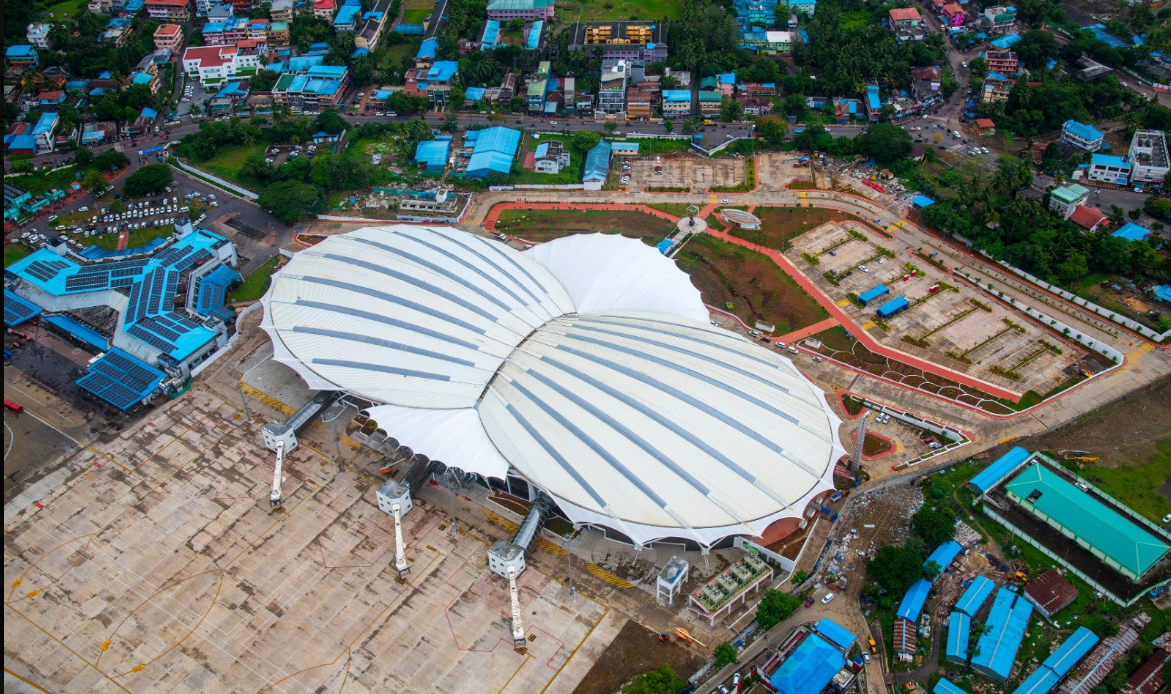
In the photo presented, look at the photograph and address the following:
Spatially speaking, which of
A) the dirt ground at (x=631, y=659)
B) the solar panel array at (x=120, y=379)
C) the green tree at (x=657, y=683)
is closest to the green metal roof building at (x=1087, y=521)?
the dirt ground at (x=631, y=659)

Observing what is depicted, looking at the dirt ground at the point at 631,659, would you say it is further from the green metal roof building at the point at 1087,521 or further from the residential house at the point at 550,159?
the residential house at the point at 550,159

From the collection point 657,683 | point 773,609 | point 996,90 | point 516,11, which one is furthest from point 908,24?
point 657,683

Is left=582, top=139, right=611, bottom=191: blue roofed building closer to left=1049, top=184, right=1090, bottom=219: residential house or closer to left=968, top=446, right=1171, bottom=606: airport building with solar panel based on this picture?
left=1049, top=184, right=1090, bottom=219: residential house

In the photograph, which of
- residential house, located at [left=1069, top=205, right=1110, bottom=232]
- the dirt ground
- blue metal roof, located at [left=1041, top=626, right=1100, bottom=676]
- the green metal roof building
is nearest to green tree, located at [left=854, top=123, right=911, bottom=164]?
residential house, located at [left=1069, top=205, right=1110, bottom=232]

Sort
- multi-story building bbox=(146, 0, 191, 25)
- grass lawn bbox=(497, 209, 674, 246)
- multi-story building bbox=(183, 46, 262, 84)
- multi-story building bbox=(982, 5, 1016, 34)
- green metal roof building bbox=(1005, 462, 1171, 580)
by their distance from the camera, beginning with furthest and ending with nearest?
1. multi-story building bbox=(146, 0, 191, 25)
2. multi-story building bbox=(982, 5, 1016, 34)
3. multi-story building bbox=(183, 46, 262, 84)
4. grass lawn bbox=(497, 209, 674, 246)
5. green metal roof building bbox=(1005, 462, 1171, 580)

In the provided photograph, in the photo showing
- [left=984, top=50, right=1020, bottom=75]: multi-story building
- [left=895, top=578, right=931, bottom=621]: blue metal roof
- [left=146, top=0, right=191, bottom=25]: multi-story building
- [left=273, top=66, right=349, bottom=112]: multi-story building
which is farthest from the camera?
[left=146, top=0, right=191, bottom=25]: multi-story building

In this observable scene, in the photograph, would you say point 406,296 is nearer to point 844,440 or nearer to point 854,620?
point 844,440
